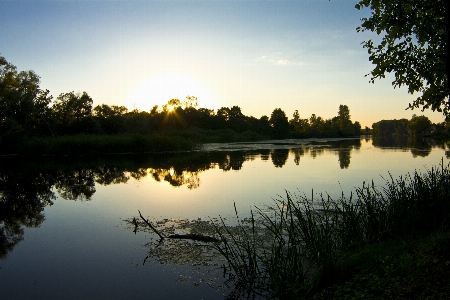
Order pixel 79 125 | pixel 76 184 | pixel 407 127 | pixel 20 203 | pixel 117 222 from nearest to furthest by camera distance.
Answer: pixel 117 222 < pixel 20 203 < pixel 76 184 < pixel 79 125 < pixel 407 127

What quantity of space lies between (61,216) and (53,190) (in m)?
5.38

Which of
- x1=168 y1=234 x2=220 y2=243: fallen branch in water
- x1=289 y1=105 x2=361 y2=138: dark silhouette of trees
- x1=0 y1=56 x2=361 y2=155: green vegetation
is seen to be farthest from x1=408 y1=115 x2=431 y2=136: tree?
x1=168 y1=234 x2=220 y2=243: fallen branch in water

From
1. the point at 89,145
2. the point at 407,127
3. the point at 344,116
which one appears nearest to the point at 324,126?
the point at 344,116

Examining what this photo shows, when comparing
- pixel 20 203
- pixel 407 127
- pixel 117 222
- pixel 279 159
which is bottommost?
pixel 117 222

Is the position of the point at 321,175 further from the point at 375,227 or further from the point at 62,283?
the point at 62,283

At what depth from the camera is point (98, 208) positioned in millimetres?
12102

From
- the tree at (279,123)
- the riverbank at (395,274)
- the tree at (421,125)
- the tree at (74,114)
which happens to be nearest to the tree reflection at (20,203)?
the riverbank at (395,274)

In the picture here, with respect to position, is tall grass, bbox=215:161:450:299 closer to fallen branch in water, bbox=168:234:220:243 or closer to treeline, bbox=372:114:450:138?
fallen branch in water, bbox=168:234:220:243

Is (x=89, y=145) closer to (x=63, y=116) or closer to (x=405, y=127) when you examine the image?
(x=63, y=116)

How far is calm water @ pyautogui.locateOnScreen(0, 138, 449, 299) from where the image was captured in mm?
6023

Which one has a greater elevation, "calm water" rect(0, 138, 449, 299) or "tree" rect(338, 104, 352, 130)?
"tree" rect(338, 104, 352, 130)

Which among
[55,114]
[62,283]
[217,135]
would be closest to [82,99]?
[55,114]

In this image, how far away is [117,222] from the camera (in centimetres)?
1012

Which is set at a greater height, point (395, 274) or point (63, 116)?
point (63, 116)
